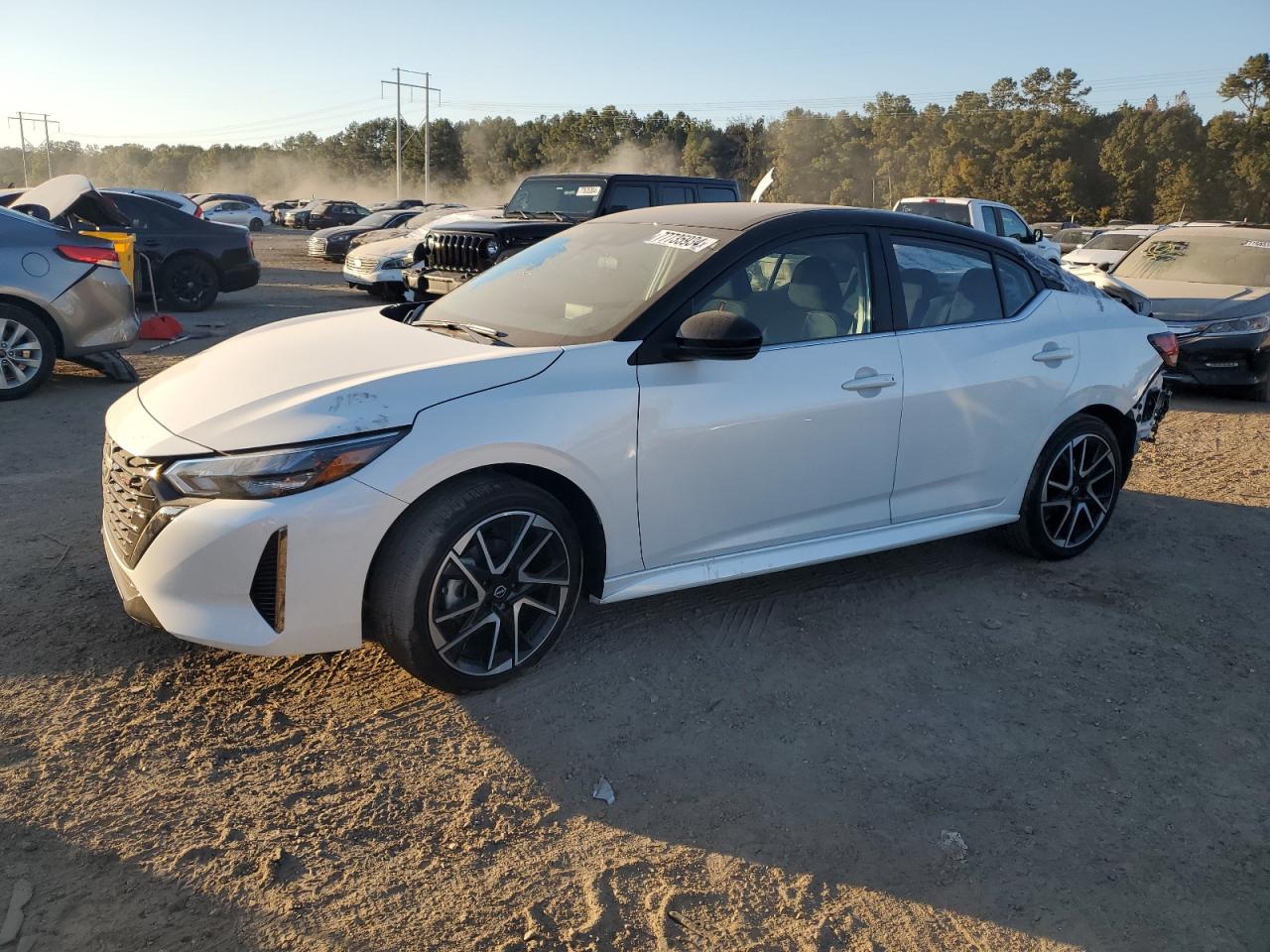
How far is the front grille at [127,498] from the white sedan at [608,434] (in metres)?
0.01

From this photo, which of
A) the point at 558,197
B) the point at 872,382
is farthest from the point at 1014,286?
the point at 558,197

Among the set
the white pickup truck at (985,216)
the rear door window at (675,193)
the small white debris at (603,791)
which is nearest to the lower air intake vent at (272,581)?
the small white debris at (603,791)

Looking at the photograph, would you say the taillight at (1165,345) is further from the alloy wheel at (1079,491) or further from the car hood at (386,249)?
the car hood at (386,249)

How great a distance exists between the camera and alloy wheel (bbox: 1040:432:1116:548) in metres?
4.82

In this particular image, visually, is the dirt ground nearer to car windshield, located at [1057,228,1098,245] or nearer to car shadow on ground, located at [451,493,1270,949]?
car shadow on ground, located at [451,493,1270,949]

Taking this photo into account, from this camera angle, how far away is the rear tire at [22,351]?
750 cm

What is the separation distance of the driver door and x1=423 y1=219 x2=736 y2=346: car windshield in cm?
22

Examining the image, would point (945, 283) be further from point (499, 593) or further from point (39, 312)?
point (39, 312)

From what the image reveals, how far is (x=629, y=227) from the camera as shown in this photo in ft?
14.5

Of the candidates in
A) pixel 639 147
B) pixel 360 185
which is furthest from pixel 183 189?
pixel 639 147

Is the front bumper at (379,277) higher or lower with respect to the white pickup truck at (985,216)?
lower

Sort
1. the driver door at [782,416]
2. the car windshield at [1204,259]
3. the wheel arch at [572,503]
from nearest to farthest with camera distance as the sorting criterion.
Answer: the wheel arch at [572,503] → the driver door at [782,416] → the car windshield at [1204,259]

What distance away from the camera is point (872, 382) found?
4012 mm

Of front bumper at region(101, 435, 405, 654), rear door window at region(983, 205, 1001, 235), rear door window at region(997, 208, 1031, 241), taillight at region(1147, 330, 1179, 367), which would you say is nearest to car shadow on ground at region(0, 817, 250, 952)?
front bumper at region(101, 435, 405, 654)
